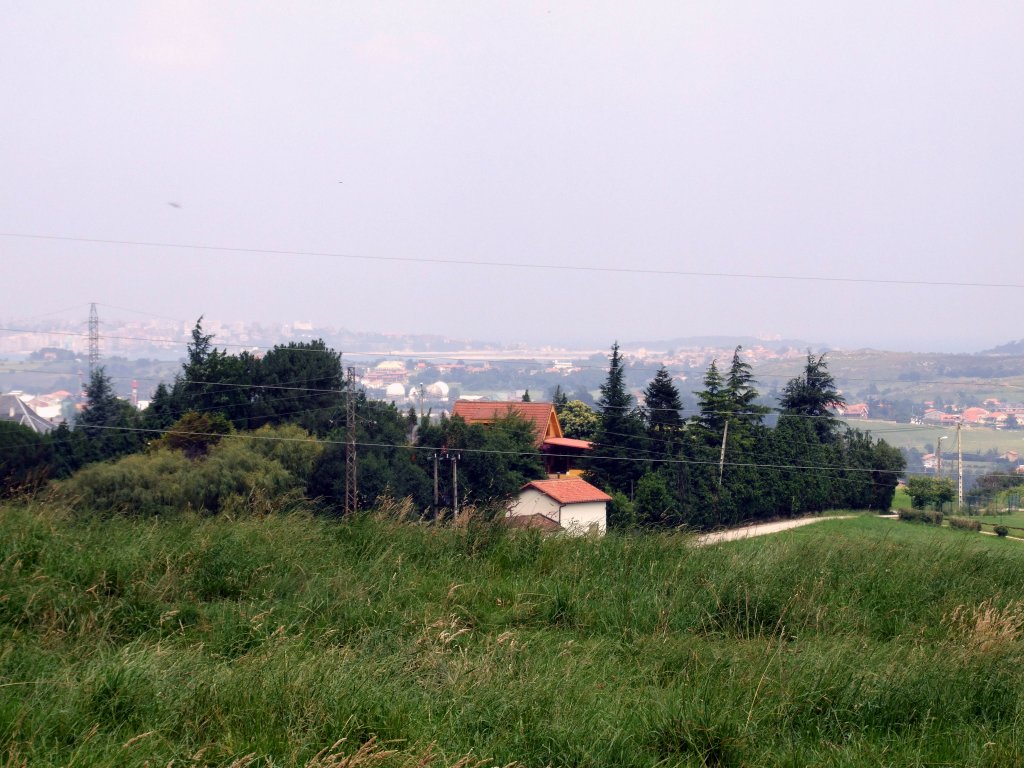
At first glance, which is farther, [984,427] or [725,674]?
[984,427]

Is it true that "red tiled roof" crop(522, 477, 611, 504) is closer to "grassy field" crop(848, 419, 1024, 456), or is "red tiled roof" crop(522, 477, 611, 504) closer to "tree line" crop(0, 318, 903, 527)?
"tree line" crop(0, 318, 903, 527)

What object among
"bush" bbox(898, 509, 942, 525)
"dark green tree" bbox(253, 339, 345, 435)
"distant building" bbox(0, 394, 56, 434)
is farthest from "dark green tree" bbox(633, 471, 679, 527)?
"distant building" bbox(0, 394, 56, 434)

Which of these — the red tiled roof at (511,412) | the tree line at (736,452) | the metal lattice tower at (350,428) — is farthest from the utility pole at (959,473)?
the metal lattice tower at (350,428)

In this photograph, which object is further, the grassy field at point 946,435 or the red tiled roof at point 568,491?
the grassy field at point 946,435

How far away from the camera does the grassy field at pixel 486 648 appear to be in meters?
3.06

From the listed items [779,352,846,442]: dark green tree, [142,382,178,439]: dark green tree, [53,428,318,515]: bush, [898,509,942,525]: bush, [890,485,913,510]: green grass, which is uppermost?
[779,352,846,442]: dark green tree

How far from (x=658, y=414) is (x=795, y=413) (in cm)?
436

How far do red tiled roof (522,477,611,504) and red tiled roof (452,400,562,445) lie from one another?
8450mm

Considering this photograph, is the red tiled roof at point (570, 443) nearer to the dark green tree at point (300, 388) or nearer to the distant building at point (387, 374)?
the dark green tree at point (300, 388)

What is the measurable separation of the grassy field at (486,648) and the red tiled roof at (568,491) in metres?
8.78

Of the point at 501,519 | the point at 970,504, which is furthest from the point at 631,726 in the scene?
the point at 970,504

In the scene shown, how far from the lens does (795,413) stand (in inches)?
1059

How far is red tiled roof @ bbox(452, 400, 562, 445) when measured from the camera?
26516 millimetres

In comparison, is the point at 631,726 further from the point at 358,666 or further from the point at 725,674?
the point at 358,666
